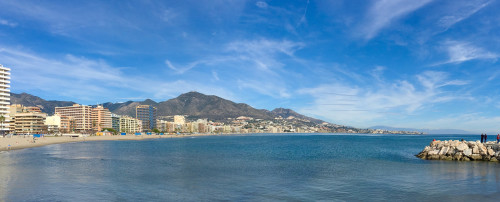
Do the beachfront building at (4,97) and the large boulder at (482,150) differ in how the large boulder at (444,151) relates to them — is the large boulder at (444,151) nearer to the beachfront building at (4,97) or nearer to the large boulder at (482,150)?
the large boulder at (482,150)

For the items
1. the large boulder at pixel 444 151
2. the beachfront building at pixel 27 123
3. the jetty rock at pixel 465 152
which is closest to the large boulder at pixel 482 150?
the jetty rock at pixel 465 152

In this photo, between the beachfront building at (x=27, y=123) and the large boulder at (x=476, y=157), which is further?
the beachfront building at (x=27, y=123)

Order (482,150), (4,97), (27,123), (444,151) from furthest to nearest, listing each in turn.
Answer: (27,123)
(4,97)
(444,151)
(482,150)

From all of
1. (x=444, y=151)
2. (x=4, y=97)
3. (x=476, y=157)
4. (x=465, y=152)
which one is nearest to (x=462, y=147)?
(x=465, y=152)

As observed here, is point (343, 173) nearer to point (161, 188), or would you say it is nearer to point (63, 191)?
point (161, 188)

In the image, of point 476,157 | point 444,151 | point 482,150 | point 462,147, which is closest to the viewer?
point 476,157

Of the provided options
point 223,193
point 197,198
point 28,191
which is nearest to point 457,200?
point 223,193

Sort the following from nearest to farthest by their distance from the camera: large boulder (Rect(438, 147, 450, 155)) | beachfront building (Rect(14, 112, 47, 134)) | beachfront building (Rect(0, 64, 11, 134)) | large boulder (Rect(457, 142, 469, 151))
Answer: large boulder (Rect(457, 142, 469, 151)) → large boulder (Rect(438, 147, 450, 155)) → beachfront building (Rect(0, 64, 11, 134)) → beachfront building (Rect(14, 112, 47, 134))

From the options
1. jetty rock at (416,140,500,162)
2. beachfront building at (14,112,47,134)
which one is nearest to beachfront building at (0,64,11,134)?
beachfront building at (14,112,47,134)

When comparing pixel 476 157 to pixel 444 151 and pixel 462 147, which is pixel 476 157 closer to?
pixel 462 147

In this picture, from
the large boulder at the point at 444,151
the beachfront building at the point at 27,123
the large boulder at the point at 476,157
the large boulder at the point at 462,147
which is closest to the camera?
the large boulder at the point at 476,157

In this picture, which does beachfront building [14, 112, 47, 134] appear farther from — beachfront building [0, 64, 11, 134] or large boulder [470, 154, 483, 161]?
large boulder [470, 154, 483, 161]

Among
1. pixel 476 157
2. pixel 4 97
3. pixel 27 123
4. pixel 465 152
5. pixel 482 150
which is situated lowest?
pixel 476 157

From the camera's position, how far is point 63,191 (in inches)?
916
